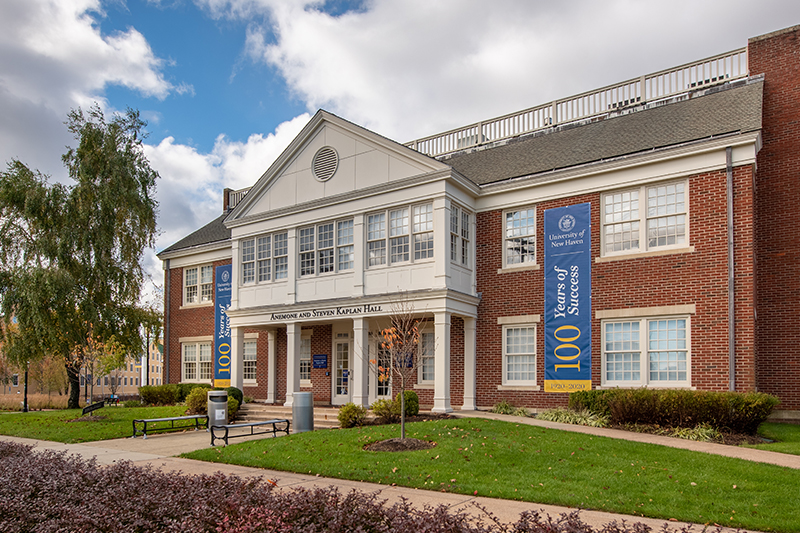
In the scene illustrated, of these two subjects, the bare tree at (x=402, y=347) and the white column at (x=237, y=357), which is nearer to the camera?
the bare tree at (x=402, y=347)

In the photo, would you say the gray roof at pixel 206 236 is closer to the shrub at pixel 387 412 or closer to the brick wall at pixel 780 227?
the shrub at pixel 387 412

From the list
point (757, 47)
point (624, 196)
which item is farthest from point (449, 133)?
point (757, 47)

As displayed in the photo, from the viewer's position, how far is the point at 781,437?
1320 cm

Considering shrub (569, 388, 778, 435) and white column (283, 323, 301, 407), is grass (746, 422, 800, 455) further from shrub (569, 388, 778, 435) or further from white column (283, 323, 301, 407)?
white column (283, 323, 301, 407)

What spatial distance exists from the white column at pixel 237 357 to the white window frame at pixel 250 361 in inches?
80.9

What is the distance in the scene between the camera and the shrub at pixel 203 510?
209 inches

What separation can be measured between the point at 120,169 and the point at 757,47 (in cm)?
2467

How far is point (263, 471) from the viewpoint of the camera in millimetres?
10586

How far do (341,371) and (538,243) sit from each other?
29.0 ft

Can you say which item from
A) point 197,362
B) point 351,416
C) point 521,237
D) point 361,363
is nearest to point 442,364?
point 361,363

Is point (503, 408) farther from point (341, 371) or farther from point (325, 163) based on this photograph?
point (325, 163)

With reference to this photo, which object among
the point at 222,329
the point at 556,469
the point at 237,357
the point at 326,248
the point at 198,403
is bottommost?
the point at 198,403

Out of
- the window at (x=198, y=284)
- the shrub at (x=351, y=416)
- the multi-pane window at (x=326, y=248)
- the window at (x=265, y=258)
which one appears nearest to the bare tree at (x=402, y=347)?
the shrub at (x=351, y=416)

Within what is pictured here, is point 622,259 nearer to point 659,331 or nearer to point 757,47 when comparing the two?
point 659,331
